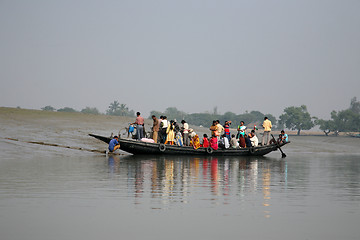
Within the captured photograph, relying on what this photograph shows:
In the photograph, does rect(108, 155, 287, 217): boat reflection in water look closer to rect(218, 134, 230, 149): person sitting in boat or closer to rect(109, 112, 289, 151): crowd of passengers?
rect(109, 112, 289, 151): crowd of passengers

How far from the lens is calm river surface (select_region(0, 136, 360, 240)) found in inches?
348

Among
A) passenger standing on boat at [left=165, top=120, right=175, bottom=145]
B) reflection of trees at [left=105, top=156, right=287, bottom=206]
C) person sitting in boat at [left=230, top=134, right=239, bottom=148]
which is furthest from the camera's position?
person sitting in boat at [left=230, top=134, right=239, bottom=148]

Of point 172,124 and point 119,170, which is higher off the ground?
point 172,124

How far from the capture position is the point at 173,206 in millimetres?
11289

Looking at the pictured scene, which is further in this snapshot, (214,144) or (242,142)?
(242,142)

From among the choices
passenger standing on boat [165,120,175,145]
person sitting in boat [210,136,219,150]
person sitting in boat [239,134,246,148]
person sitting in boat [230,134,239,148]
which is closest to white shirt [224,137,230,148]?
person sitting in boat [210,136,219,150]

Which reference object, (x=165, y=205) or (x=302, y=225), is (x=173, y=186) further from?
(x=302, y=225)

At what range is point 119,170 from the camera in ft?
66.3

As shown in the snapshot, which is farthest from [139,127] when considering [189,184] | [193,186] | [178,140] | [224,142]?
[193,186]

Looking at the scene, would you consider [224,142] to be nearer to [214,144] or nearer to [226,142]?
[226,142]

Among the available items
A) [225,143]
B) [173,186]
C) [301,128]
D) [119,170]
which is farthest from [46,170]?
[301,128]

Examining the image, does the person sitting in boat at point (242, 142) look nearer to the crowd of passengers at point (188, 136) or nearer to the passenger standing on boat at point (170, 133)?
the crowd of passengers at point (188, 136)

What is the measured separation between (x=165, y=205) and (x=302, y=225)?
3.27 meters

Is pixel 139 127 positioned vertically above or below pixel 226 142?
above
